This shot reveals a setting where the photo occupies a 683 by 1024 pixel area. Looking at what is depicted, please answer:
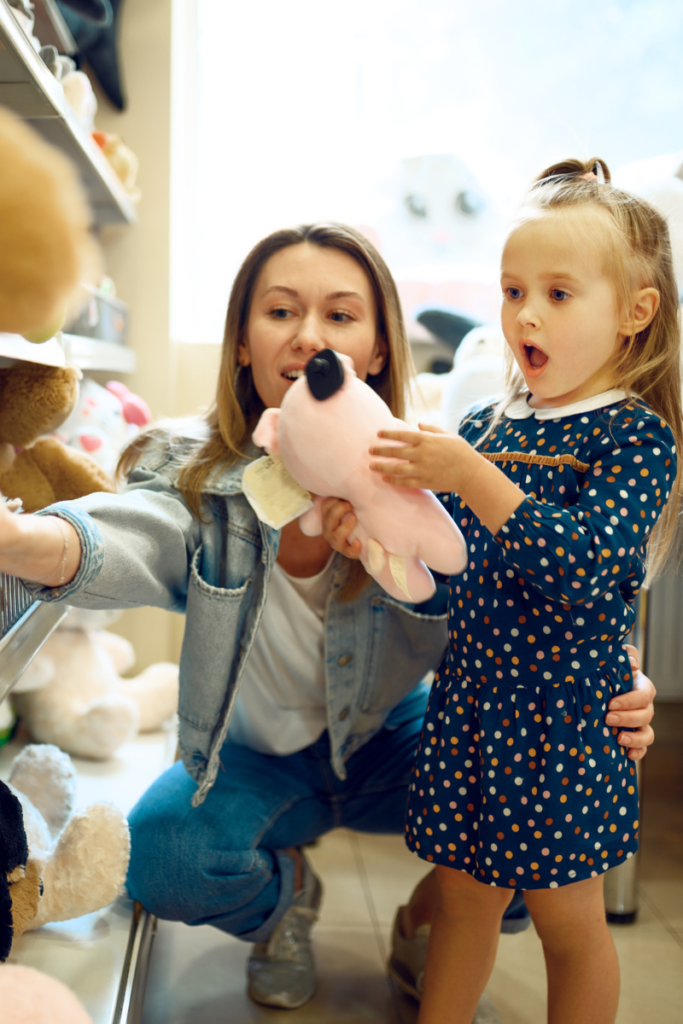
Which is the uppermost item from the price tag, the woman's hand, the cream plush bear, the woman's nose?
the woman's nose

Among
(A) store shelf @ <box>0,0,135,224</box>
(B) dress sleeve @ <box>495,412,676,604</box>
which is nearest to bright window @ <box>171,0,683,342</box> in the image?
(A) store shelf @ <box>0,0,135,224</box>

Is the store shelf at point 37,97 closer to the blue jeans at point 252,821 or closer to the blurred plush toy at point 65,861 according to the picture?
the blurred plush toy at point 65,861

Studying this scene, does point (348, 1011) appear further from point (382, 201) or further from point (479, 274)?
point (382, 201)

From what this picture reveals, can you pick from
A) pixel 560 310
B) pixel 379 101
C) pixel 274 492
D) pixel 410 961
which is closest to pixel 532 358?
pixel 560 310

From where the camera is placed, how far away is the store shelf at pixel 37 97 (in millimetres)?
765

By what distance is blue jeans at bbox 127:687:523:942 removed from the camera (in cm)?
97

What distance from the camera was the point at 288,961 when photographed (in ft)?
3.46

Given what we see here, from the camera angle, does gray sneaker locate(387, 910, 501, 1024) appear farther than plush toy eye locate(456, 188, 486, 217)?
No

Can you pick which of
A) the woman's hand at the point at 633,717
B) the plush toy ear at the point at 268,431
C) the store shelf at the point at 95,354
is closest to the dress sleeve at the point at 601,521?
the woman's hand at the point at 633,717

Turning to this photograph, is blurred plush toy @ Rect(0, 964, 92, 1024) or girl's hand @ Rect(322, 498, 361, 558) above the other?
girl's hand @ Rect(322, 498, 361, 558)

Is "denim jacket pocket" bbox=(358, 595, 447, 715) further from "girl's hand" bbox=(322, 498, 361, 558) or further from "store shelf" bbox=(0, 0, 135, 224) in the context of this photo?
"store shelf" bbox=(0, 0, 135, 224)

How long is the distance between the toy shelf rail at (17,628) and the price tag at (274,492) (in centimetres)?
24

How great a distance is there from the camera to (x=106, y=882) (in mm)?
825

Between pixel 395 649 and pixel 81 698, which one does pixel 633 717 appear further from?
pixel 81 698
